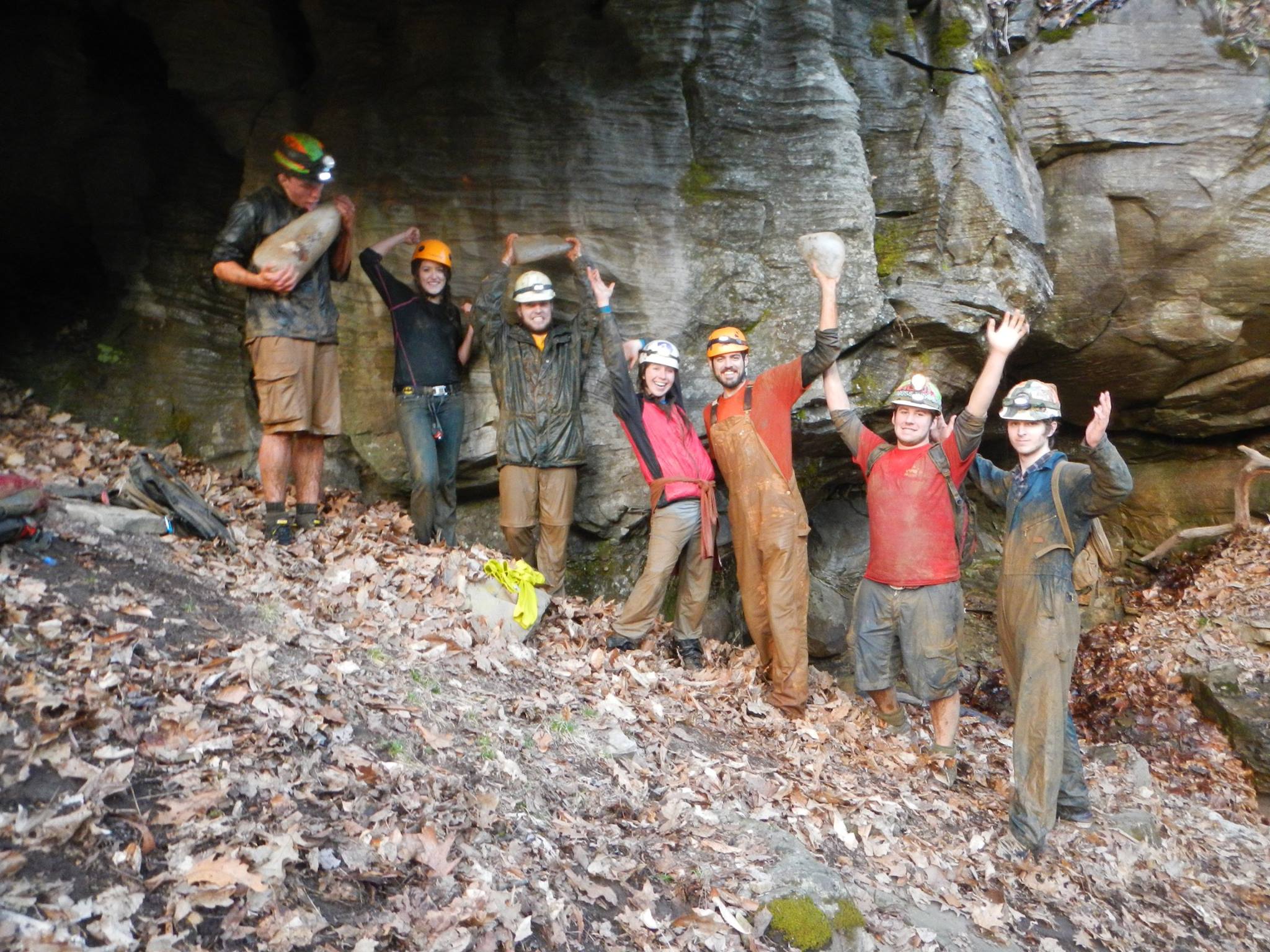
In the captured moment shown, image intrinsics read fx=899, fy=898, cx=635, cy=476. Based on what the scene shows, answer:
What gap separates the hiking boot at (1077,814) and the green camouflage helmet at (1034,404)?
2.47 m

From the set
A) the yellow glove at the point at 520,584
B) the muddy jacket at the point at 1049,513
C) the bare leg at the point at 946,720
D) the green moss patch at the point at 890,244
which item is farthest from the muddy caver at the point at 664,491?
the green moss patch at the point at 890,244

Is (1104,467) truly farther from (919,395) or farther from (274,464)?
(274,464)

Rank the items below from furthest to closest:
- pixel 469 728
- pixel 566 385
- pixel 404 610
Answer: pixel 566 385 → pixel 404 610 → pixel 469 728

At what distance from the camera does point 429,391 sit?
763 cm

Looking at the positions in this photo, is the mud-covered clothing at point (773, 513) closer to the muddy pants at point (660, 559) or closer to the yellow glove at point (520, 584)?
the muddy pants at point (660, 559)

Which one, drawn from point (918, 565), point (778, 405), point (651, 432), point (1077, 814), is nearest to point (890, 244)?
point (778, 405)

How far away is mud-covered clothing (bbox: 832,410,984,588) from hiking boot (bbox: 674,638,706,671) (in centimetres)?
160

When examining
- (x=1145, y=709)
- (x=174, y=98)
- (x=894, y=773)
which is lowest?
(x=1145, y=709)

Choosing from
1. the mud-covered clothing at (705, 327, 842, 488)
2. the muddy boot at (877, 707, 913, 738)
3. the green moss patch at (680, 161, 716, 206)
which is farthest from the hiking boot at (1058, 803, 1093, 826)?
the green moss patch at (680, 161, 716, 206)

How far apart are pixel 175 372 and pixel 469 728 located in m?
5.90

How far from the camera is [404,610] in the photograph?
5.93m

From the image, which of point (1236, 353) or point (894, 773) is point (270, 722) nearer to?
Answer: point (894, 773)

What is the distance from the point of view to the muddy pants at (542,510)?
24.5 feet

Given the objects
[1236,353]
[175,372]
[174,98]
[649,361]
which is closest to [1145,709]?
[1236,353]
